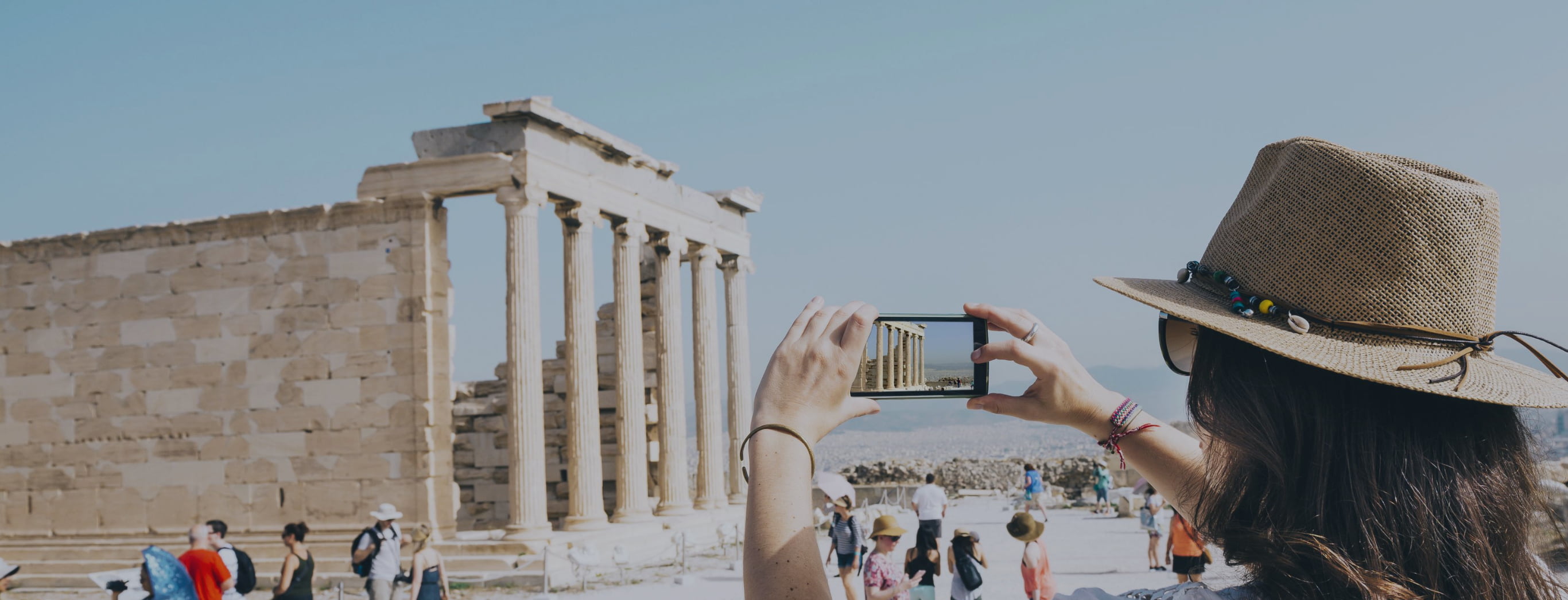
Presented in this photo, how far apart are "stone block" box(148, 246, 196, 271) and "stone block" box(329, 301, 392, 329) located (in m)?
2.77

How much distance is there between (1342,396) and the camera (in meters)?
1.79

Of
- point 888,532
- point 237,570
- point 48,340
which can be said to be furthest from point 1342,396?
point 48,340

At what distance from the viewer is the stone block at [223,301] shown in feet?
64.5

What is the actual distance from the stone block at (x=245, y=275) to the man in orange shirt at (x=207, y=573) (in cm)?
1059

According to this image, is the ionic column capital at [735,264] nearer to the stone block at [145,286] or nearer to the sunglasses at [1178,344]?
the stone block at [145,286]

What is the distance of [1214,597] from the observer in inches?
66.6

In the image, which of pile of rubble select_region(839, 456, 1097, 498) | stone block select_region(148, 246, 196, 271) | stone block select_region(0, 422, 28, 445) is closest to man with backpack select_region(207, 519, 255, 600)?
stone block select_region(148, 246, 196, 271)

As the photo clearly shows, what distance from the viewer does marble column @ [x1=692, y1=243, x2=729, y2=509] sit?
982 inches

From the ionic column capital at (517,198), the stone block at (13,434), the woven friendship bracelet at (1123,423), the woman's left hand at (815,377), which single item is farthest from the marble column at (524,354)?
the woman's left hand at (815,377)

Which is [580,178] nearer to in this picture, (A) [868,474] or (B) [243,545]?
(B) [243,545]

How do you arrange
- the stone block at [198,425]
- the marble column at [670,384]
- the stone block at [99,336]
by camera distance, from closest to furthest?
1. the stone block at [198,425]
2. the stone block at [99,336]
3. the marble column at [670,384]

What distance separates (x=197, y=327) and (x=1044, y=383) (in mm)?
20093

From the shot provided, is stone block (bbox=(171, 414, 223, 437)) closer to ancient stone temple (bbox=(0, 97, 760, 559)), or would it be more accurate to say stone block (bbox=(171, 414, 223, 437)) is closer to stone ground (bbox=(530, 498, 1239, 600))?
ancient stone temple (bbox=(0, 97, 760, 559))

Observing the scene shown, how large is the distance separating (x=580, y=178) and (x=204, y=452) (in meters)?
7.12
